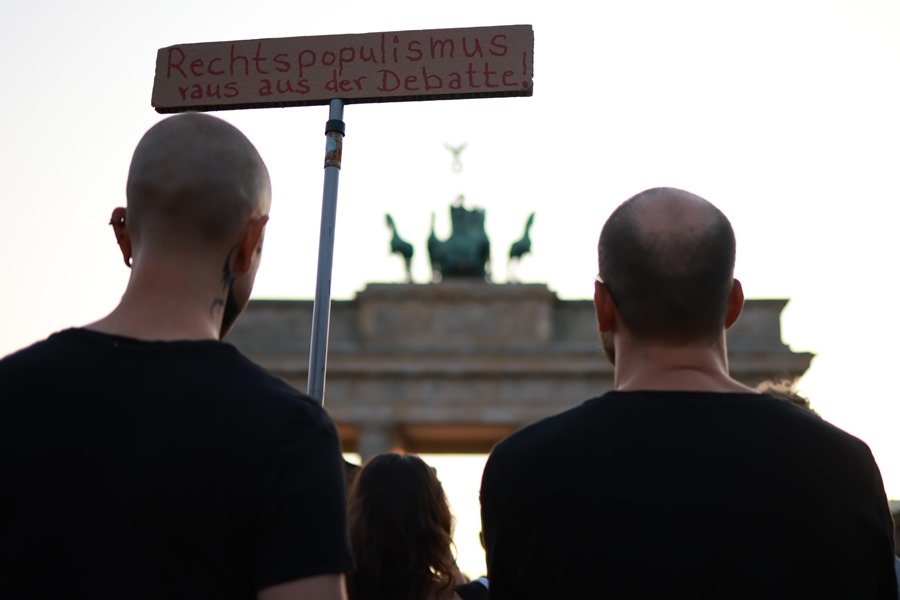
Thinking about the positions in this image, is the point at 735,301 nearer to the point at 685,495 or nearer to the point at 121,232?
the point at 685,495

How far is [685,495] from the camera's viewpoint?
252 cm

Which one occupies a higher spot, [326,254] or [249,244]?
[326,254]

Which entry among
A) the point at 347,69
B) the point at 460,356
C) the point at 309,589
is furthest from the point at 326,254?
the point at 460,356

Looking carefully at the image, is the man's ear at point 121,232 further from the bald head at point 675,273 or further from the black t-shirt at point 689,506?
the bald head at point 675,273

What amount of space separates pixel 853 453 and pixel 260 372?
116cm

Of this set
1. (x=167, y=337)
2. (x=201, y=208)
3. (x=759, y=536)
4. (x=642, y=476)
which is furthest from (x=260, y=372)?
(x=759, y=536)

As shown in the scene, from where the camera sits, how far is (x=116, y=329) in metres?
2.43

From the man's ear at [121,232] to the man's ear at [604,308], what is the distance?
101 centimetres

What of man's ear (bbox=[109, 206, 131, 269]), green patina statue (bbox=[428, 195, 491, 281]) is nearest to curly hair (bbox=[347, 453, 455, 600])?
man's ear (bbox=[109, 206, 131, 269])

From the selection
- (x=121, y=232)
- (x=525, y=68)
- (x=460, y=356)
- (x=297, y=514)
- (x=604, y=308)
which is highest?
(x=460, y=356)

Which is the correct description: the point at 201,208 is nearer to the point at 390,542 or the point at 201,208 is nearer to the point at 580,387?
the point at 390,542

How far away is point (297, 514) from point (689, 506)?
782 millimetres

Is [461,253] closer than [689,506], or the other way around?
[689,506]

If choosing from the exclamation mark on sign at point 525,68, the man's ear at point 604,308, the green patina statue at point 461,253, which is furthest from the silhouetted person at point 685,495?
the green patina statue at point 461,253
